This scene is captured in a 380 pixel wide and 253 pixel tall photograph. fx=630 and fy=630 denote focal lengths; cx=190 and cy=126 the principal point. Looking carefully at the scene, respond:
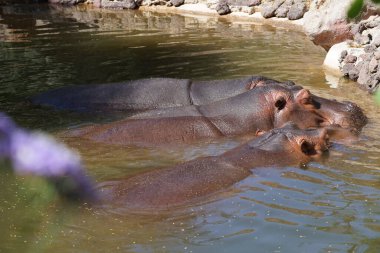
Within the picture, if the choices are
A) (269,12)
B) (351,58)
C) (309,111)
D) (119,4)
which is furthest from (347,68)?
(119,4)

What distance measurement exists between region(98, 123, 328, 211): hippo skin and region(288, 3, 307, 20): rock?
9.26 meters

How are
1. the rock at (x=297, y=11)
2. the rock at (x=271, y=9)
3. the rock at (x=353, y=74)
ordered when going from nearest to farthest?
the rock at (x=353, y=74) < the rock at (x=297, y=11) < the rock at (x=271, y=9)

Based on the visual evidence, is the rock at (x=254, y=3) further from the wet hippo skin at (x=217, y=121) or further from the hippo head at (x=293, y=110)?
the hippo head at (x=293, y=110)

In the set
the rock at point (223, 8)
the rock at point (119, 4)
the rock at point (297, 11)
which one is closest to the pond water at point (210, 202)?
the rock at point (297, 11)

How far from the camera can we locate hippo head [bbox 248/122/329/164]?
17.1ft

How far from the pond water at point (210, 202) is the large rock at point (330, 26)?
417 mm

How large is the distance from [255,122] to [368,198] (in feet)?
7.44

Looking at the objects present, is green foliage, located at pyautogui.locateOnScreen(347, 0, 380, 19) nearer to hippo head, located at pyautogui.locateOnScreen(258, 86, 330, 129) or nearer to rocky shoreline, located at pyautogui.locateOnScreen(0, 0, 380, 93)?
rocky shoreline, located at pyautogui.locateOnScreen(0, 0, 380, 93)

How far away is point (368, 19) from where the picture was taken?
9.14 m

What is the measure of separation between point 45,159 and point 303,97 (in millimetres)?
2669

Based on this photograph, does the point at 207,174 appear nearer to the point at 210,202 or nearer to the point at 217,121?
the point at 210,202

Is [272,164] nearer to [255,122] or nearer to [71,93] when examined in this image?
[255,122]

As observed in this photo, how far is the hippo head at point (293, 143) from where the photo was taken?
17.1ft

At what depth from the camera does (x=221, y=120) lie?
6410mm
